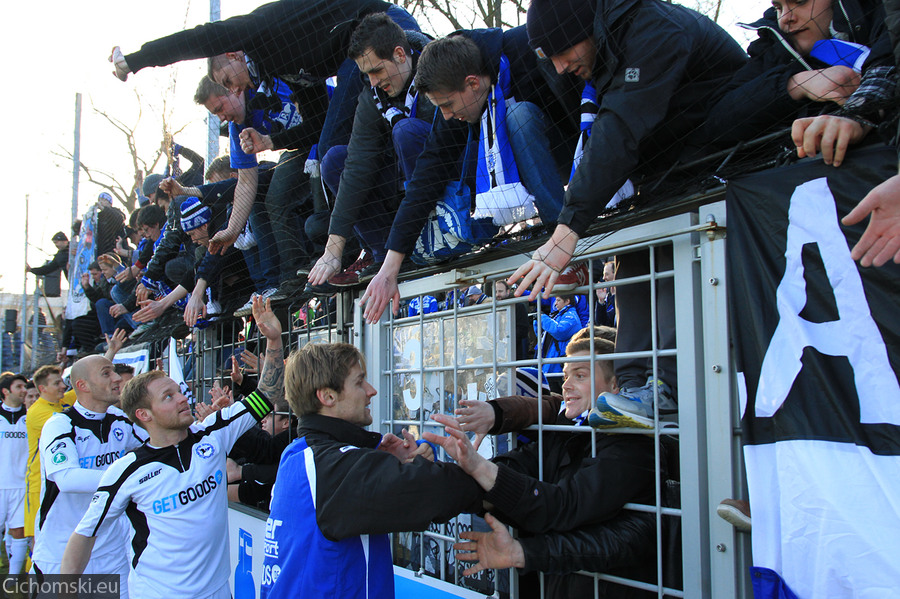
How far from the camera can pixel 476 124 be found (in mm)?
3035

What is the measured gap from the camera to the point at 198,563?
3.40m

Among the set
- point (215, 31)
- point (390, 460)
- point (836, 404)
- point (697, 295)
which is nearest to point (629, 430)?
point (697, 295)

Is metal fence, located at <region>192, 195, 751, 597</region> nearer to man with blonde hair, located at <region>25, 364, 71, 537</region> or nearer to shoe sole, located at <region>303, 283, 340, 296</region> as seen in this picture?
shoe sole, located at <region>303, 283, 340, 296</region>

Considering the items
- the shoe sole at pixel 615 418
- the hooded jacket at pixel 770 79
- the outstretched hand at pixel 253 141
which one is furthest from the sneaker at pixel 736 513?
the outstretched hand at pixel 253 141

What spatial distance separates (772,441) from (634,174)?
1.18m

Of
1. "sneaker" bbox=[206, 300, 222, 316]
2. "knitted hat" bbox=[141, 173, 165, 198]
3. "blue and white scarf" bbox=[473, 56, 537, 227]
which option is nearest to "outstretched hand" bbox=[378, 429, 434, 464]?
"blue and white scarf" bbox=[473, 56, 537, 227]

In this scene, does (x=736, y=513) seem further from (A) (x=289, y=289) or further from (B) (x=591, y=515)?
(A) (x=289, y=289)

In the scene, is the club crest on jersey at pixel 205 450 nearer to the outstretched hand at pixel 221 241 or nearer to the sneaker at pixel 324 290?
the sneaker at pixel 324 290

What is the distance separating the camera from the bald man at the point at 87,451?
4.51 metres

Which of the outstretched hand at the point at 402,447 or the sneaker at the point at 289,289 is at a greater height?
the sneaker at the point at 289,289

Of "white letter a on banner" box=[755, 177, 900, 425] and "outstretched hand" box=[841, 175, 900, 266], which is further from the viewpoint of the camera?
"white letter a on banner" box=[755, 177, 900, 425]

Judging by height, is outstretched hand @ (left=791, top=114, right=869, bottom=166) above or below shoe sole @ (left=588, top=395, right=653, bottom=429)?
above

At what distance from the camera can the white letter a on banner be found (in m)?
1.79

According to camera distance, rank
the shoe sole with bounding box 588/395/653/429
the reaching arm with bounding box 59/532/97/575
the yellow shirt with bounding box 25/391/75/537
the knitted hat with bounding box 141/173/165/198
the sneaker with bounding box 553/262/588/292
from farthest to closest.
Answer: the knitted hat with bounding box 141/173/165/198 < the yellow shirt with bounding box 25/391/75/537 < the reaching arm with bounding box 59/532/97/575 < the sneaker with bounding box 553/262/588/292 < the shoe sole with bounding box 588/395/653/429
